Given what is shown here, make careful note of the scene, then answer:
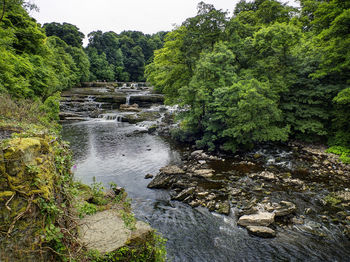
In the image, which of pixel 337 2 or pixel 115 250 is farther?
pixel 337 2

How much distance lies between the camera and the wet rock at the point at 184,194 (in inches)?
360

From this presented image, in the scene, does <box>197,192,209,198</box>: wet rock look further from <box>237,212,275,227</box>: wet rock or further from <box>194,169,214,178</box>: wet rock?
<box>237,212,275,227</box>: wet rock

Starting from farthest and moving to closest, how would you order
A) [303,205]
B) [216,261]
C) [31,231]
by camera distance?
[303,205] < [216,261] < [31,231]

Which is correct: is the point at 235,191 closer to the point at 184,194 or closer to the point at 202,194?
the point at 202,194

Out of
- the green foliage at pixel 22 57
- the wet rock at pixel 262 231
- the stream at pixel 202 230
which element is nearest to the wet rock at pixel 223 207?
the stream at pixel 202 230

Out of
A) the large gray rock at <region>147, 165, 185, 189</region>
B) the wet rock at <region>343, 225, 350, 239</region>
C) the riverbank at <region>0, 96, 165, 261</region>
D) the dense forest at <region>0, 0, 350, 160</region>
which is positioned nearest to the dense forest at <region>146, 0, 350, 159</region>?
the dense forest at <region>0, 0, 350, 160</region>

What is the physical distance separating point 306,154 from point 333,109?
4.11 meters

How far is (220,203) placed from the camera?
866 cm

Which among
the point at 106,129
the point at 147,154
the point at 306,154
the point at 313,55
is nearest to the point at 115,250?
the point at 147,154

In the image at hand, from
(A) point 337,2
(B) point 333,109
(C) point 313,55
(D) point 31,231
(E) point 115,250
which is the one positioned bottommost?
(E) point 115,250

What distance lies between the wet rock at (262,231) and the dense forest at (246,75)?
7332mm

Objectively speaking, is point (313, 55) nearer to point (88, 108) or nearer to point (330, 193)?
point (330, 193)

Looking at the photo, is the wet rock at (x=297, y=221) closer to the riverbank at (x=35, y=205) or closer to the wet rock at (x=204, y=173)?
the wet rock at (x=204, y=173)

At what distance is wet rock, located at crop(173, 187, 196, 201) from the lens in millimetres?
9141
